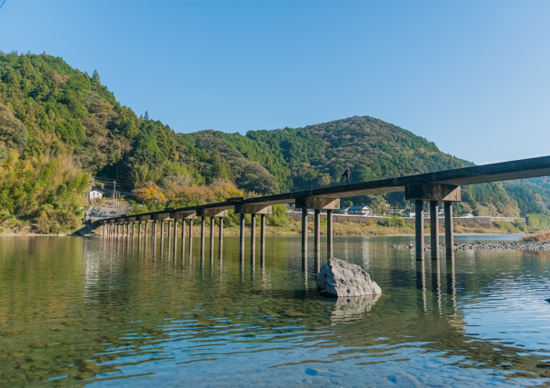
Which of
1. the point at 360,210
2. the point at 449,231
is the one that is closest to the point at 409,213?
the point at 360,210

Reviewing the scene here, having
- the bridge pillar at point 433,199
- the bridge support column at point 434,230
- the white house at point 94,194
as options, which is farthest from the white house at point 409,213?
the bridge support column at point 434,230

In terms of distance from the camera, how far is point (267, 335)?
9.13 m

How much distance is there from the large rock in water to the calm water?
0.53 metres

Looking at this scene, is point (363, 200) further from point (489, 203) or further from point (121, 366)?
point (121, 366)

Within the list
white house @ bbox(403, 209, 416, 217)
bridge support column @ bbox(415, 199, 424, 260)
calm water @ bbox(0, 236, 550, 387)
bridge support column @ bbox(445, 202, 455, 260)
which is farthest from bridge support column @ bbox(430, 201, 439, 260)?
white house @ bbox(403, 209, 416, 217)

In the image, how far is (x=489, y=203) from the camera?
186500 millimetres

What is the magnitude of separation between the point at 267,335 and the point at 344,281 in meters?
6.22

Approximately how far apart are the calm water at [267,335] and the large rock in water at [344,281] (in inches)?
20.8

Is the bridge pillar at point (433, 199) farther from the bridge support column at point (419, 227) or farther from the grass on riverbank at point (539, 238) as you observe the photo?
the grass on riverbank at point (539, 238)

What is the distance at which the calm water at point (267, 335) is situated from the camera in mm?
6582

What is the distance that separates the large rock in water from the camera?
1447 cm

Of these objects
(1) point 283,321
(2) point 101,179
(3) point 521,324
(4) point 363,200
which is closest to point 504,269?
(3) point 521,324

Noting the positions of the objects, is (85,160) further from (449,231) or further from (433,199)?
(433,199)

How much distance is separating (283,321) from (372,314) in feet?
8.74
